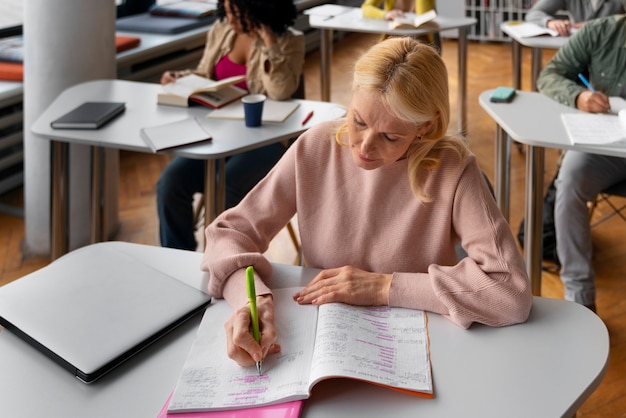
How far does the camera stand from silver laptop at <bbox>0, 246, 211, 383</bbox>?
4.03ft

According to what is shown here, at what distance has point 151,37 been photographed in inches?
189

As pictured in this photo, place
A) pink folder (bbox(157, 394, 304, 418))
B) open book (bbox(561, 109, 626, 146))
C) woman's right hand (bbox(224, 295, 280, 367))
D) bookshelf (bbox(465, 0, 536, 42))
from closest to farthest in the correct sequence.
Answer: pink folder (bbox(157, 394, 304, 418)) → woman's right hand (bbox(224, 295, 280, 367)) → open book (bbox(561, 109, 626, 146)) → bookshelf (bbox(465, 0, 536, 42))

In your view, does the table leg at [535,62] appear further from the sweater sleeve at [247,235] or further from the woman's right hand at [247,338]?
the woman's right hand at [247,338]

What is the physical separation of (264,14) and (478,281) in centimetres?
178

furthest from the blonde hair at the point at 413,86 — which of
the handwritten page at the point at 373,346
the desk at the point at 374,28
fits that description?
the desk at the point at 374,28

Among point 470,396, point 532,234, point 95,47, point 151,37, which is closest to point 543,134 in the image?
point 532,234

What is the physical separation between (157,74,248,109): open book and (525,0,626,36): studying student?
186cm

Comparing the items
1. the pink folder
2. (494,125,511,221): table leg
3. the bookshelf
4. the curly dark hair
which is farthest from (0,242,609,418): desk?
the bookshelf

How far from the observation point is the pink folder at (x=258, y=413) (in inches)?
43.0

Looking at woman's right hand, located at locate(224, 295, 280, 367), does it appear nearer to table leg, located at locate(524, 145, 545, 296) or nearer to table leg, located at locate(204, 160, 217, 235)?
table leg, located at locate(204, 160, 217, 235)

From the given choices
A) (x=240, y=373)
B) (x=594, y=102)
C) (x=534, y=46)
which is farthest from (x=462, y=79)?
(x=240, y=373)

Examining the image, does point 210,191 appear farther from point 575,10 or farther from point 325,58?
point 575,10

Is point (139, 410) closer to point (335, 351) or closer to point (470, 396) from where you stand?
point (335, 351)

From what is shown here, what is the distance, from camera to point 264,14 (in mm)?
2871
